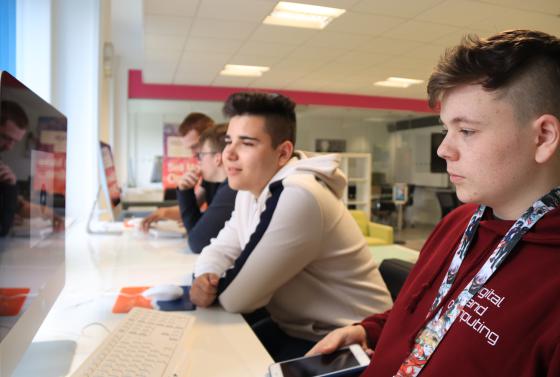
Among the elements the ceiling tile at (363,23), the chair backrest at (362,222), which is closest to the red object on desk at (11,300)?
the ceiling tile at (363,23)

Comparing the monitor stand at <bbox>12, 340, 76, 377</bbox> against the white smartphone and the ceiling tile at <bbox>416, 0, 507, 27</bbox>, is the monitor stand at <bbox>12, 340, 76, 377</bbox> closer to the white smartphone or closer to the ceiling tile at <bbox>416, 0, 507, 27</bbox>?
the white smartphone

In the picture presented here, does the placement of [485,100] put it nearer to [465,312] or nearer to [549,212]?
[549,212]

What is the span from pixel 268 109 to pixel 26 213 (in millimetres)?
1069

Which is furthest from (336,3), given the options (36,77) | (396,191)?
(396,191)

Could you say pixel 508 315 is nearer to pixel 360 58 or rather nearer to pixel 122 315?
pixel 122 315

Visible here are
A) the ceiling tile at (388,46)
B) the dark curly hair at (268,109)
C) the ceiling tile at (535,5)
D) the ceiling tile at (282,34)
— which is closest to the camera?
the dark curly hair at (268,109)

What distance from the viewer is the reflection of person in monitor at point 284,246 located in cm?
133

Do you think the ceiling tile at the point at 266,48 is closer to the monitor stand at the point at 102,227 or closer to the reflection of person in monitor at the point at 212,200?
the reflection of person in monitor at the point at 212,200

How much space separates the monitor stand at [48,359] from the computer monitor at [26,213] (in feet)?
0.49

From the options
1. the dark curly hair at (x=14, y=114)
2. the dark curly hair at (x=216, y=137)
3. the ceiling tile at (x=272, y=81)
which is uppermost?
the ceiling tile at (x=272, y=81)

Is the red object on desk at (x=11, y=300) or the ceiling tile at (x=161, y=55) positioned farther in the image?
the ceiling tile at (x=161, y=55)

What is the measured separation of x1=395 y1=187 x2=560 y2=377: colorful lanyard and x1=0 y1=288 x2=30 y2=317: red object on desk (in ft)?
2.31

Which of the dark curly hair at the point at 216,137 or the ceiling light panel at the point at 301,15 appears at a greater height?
the ceiling light panel at the point at 301,15

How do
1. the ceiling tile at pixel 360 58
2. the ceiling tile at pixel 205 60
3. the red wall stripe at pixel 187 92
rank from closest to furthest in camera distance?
the ceiling tile at pixel 360 58 → the ceiling tile at pixel 205 60 → the red wall stripe at pixel 187 92
